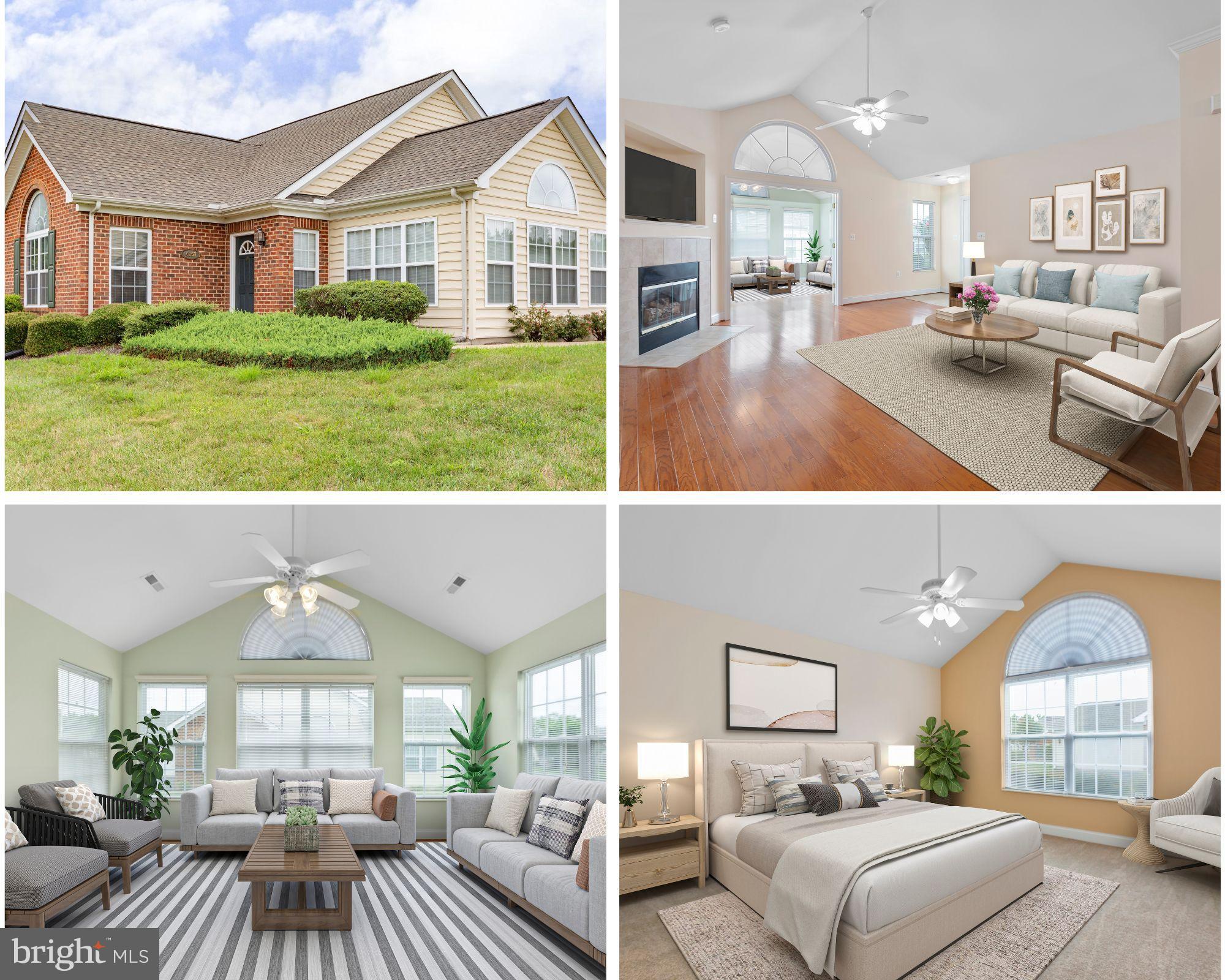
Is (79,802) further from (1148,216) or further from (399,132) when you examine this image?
(1148,216)

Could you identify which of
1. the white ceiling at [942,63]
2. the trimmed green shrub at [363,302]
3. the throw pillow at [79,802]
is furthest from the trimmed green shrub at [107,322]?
the throw pillow at [79,802]

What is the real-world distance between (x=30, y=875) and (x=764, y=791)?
3928 mm

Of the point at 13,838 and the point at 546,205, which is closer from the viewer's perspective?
the point at 546,205

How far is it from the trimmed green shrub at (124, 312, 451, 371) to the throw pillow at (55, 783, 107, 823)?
10.0 feet

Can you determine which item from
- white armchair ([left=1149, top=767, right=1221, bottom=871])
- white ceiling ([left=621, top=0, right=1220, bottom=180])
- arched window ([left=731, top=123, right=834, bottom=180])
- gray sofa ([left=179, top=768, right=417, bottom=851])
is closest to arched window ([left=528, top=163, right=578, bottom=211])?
white ceiling ([left=621, top=0, right=1220, bottom=180])

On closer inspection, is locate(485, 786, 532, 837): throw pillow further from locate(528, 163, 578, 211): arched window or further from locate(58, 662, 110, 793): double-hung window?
locate(528, 163, 578, 211): arched window

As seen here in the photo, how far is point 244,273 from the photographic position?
3.26 metres

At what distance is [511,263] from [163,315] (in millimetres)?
1448

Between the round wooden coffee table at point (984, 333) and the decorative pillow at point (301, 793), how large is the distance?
5481 mm

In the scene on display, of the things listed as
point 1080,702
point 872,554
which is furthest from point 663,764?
point 1080,702

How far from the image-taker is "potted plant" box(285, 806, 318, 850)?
15.8ft

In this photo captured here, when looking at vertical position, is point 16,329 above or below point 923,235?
below

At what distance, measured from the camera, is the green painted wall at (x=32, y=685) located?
171 inches

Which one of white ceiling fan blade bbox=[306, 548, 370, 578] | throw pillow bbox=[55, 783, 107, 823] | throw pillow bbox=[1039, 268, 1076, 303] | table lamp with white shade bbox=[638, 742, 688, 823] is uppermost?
throw pillow bbox=[1039, 268, 1076, 303]
